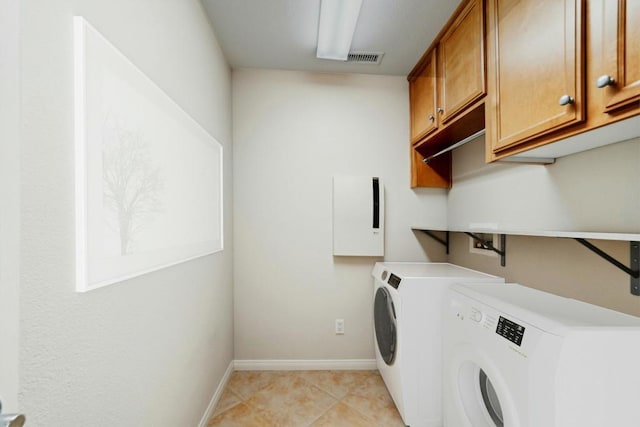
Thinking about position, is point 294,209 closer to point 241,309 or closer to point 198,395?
point 241,309

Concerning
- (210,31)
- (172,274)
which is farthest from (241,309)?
(210,31)

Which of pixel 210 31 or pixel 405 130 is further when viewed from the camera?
pixel 405 130

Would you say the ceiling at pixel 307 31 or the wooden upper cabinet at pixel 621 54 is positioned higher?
the ceiling at pixel 307 31

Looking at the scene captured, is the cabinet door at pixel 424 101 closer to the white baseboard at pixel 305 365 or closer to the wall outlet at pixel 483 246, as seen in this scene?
the wall outlet at pixel 483 246

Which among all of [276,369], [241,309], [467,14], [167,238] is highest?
[467,14]

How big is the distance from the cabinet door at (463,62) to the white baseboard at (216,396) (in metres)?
2.44

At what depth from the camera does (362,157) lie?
8.50 feet

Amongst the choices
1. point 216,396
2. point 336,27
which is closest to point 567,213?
point 336,27

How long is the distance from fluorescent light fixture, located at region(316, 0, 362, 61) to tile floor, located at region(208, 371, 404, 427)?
2.49 meters

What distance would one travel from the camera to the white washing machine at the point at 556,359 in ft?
2.88

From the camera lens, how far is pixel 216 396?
2.03 metres

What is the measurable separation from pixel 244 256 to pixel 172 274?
3.89ft

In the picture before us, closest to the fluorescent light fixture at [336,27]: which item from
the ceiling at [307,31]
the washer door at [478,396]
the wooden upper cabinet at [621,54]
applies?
the ceiling at [307,31]

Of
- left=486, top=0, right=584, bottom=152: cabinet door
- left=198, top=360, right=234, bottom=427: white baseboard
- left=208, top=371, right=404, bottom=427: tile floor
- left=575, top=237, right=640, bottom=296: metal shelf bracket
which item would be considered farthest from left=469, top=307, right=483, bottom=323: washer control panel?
left=198, top=360, right=234, bottom=427: white baseboard
